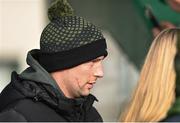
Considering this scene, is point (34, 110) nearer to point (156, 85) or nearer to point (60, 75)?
point (60, 75)

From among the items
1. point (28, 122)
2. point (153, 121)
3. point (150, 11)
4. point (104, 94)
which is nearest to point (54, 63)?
point (28, 122)

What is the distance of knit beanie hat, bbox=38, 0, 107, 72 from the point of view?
2930mm

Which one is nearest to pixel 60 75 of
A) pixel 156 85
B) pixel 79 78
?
pixel 79 78

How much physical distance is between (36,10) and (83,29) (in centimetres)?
654

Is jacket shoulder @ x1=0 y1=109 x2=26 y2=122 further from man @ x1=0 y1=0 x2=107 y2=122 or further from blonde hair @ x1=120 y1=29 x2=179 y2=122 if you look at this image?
blonde hair @ x1=120 y1=29 x2=179 y2=122

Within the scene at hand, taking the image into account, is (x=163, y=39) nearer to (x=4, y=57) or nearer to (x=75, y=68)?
(x=75, y=68)

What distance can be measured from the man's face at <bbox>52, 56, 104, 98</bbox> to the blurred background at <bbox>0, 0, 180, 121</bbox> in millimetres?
5362

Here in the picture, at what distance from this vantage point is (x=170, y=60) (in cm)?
310

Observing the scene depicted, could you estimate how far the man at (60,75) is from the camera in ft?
9.32

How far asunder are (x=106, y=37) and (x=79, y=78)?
6.99 metres

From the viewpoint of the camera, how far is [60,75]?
2928 mm

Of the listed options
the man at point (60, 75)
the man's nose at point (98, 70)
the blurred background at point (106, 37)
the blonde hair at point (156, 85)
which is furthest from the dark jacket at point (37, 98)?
the blurred background at point (106, 37)

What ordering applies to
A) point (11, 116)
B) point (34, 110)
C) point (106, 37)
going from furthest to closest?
point (106, 37) → point (34, 110) → point (11, 116)

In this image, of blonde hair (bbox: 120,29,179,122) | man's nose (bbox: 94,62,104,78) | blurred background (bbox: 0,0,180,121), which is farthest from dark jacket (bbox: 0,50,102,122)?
blurred background (bbox: 0,0,180,121)
